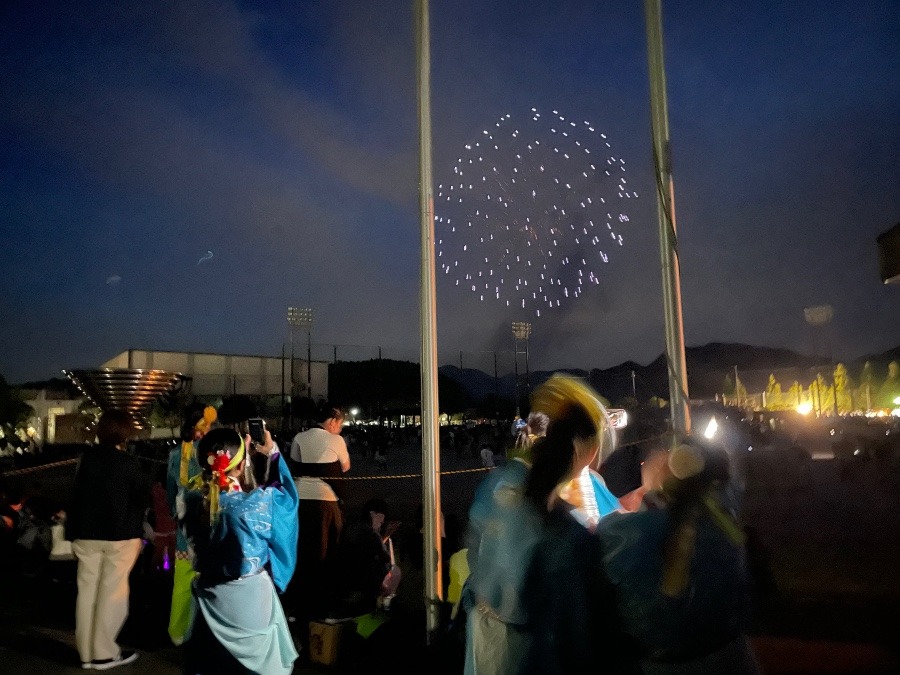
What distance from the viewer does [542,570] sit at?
6.55 ft

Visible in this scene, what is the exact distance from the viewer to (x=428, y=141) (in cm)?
388

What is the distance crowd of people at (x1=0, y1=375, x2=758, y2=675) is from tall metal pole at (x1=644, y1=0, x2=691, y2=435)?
38 centimetres

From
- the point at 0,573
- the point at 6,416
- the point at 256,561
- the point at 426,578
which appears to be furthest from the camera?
the point at 6,416

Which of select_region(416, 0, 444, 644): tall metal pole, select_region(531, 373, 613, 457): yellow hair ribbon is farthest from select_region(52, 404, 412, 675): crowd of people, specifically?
Answer: select_region(531, 373, 613, 457): yellow hair ribbon

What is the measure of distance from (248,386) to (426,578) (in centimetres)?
4588

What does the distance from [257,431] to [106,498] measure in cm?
142

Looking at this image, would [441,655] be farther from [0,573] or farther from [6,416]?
[6,416]

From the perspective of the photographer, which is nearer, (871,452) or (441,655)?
(441,655)

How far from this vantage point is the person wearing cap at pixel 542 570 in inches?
78.1

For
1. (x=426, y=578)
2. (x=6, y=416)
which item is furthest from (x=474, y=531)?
(x=6, y=416)

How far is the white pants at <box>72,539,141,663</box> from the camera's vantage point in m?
4.42

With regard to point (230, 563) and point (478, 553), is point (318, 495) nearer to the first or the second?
point (230, 563)

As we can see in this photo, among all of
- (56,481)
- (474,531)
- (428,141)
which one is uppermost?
(428,141)

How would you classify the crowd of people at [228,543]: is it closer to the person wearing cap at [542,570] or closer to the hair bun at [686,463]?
the person wearing cap at [542,570]
